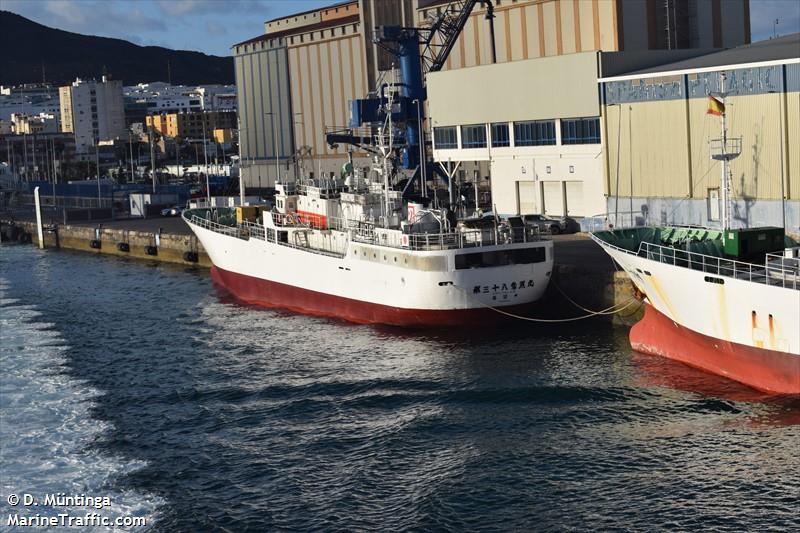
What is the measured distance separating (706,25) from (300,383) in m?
44.0

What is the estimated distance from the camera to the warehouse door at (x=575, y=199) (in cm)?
5147

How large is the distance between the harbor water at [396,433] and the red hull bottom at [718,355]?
1.41ft

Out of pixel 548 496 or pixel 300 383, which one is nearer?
pixel 548 496

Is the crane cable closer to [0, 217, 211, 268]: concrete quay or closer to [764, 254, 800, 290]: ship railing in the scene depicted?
[764, 254, 800, 290]: ship railing

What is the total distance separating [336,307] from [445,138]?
17.4 metres

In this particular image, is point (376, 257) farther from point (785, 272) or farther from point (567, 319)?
point (785, 272)

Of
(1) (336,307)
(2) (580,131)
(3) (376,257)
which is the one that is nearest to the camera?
(3) (376,257)

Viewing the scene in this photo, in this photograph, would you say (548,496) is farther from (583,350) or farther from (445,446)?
(583,350)

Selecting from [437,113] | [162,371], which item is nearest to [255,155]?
[437,113]

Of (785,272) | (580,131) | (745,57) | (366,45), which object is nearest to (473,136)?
(580,131)

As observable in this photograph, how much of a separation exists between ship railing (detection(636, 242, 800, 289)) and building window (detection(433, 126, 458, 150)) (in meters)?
23.4

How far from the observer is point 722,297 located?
2969 cm

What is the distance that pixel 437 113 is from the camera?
58.7 meters

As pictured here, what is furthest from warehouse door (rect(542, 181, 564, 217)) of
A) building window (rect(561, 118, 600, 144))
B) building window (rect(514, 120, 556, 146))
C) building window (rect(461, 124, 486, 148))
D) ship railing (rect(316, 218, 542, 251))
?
ship railing (rect(316, 218, 542, 251))
